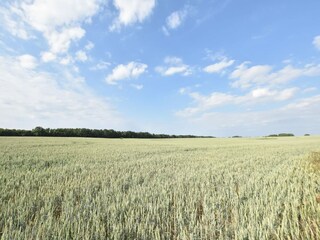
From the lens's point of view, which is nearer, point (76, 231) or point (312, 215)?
point (76, 231)

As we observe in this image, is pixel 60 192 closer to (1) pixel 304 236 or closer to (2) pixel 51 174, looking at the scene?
(2) pixel 51 174

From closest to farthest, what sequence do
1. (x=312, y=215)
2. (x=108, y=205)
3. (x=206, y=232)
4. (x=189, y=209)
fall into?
(x=206, y=232) < (x=312, y=215) < (x=189, y=209) < (x=108, y=205)

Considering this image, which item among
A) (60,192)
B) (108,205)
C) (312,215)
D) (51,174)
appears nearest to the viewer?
(312,215)

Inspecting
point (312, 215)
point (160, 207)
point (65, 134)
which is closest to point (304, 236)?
point (312, 215)

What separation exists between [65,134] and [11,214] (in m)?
67.4

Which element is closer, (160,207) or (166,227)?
(166,227)

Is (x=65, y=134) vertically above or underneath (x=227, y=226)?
above

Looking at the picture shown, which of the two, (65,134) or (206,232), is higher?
(65,134)

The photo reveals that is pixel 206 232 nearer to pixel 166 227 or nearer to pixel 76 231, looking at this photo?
pixel 166 227

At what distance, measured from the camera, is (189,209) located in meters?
4.19

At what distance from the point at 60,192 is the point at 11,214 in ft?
4.67

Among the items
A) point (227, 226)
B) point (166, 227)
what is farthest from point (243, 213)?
point (166, 227)

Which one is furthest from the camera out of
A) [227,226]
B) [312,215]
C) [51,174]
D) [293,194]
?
[51,174]

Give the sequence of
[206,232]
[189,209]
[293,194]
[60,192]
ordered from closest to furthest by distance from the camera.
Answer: [206,232] < [189,209] < [293,194] < [60,192]
